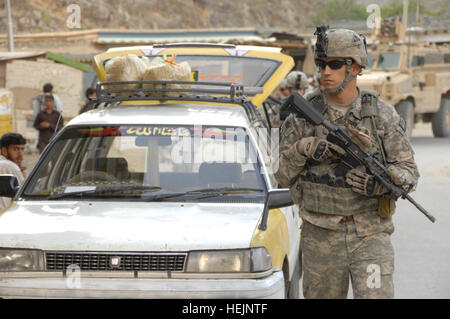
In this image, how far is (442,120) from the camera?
22766 mm

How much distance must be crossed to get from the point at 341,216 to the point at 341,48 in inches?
33.7

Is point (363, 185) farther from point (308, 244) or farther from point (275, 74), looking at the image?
point (275, 74)

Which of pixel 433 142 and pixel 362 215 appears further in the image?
pixel 433 142

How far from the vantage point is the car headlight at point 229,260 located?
13.2 feet

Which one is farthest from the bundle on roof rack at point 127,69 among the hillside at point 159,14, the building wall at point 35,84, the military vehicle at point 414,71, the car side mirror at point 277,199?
the hillside at point 159,14

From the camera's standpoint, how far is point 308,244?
13.6 feet

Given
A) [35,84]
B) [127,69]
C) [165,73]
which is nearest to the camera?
[165,73]

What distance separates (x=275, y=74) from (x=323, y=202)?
294 cm

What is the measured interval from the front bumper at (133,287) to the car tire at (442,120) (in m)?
19.7

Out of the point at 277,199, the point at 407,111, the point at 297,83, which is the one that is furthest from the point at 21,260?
the point at 407,111

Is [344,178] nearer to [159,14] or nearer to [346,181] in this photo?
Result: [346,181]

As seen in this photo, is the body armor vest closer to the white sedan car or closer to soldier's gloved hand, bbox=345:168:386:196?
soldier's gloved hand, bbox=345:168:386:196

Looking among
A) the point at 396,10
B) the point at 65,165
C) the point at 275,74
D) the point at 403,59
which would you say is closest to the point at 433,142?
the point at 403,59

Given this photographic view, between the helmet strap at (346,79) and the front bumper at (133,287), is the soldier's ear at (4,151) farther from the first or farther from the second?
the helmet strap at (346,79)
